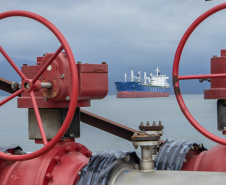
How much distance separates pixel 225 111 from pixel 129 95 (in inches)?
1757

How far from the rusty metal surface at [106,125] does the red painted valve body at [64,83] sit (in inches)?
24.1

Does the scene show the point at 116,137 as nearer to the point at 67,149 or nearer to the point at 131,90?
the point at 67,149

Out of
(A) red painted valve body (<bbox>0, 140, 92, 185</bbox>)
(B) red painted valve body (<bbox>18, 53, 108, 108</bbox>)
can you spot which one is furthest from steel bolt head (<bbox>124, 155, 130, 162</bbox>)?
(B) red painted valve body (<bbox>18, 53, 108, 108</bbox>)

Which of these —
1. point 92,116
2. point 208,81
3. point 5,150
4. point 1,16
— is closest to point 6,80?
point 92,116

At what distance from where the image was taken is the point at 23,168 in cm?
210

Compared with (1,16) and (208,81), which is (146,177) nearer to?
(208,81)

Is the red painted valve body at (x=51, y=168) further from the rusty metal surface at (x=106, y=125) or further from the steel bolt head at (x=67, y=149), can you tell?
the rusty metal surface at (x=106, y=125)

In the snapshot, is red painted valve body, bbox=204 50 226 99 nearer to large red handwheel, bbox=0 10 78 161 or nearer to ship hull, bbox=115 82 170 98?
large red handwheel, bbox=0 10 78 161

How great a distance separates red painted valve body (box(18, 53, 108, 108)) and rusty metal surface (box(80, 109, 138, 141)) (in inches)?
24.1

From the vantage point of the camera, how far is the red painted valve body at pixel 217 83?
2017 millimetres

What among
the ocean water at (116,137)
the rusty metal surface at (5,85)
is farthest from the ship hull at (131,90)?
the rusty metal surface at (5,85)

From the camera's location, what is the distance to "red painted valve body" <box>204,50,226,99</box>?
79.4 inches

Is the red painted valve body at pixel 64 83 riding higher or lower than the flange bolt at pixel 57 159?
higher

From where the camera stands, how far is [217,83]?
2.05 meters
